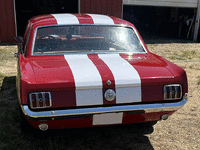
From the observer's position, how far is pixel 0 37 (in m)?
10.4

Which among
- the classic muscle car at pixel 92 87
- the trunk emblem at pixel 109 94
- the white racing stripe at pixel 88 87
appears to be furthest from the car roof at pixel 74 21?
the trunk emblem at pixel 109 94

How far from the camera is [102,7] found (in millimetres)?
11531

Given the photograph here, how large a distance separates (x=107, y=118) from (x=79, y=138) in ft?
2.33

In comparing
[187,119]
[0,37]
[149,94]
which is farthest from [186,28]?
[149,94]

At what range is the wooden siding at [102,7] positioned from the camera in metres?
11.2

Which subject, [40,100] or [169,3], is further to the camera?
[169,3]

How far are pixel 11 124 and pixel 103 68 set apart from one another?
1575mm

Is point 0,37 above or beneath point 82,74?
beneath

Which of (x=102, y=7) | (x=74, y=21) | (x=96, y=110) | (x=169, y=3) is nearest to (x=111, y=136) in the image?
(x=96, y=110)

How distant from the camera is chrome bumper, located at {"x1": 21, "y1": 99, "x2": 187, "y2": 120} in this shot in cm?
211

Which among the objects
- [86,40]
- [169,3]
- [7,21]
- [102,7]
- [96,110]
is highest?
[169,3]

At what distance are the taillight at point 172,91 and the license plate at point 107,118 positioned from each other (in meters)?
0.50

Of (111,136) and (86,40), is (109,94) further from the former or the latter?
(86,40)

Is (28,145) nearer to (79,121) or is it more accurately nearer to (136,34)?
(79,121)
